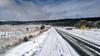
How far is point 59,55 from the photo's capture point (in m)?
12.0

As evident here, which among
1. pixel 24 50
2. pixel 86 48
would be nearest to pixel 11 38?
pixel 24 50

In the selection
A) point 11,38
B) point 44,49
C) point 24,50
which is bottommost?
point 11,38

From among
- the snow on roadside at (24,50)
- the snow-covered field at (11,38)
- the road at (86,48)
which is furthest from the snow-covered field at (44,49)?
the snow-covered field at (11,38)

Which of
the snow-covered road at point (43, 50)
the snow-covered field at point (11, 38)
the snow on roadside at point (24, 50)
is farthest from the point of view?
the snow-covered field at point (11, 38)

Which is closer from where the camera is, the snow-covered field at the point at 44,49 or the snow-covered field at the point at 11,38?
the snow-covered field at the point at 44,49

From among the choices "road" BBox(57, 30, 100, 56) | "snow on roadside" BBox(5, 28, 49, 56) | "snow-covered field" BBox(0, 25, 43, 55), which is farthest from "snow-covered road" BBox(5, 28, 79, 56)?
"snow-covered field" BBox(0, 25, 43, 55)

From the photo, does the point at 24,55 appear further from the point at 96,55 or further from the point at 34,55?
the point at 96,55

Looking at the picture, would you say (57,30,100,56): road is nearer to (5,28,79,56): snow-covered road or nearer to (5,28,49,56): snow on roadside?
(5,28,79,56): snow-covered road

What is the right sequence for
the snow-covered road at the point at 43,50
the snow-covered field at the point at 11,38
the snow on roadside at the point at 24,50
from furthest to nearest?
1. the snow-covered field at the point at 11,38
2. the snow on roadside at the point at 24,50
3. the snow-covered road at the point at 43,50

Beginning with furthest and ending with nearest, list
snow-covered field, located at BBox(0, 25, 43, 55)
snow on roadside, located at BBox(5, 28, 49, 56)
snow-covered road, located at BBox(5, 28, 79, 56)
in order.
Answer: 1. snow-covered field, located at BBox(0, 25, 43, 55)
2. snow on roadside, located at BBox(5, 28, 49, 56)
3. snow-covered road, located at BBox(5, 28, 79, 56)

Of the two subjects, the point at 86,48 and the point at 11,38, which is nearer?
the point at 86,48

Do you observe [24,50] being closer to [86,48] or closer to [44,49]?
[44,49]

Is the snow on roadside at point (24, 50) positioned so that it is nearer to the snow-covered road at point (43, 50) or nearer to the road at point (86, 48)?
the snow-covered road at point (43, 50)

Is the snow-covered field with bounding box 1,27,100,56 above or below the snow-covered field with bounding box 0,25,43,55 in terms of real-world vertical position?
above
